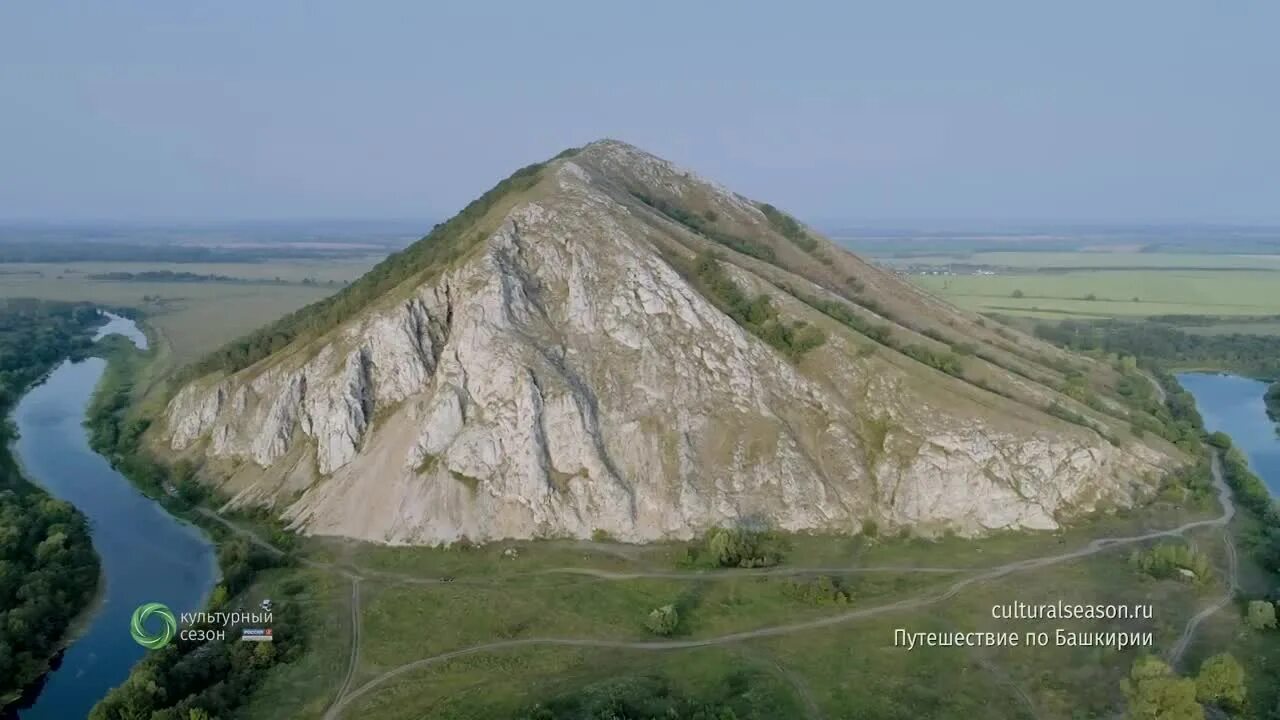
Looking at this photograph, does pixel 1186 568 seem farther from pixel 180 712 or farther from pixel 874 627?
pixel 180 712

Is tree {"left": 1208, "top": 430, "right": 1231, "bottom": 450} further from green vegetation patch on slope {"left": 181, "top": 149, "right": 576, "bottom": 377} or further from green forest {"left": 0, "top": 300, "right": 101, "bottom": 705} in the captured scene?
green forest {"left": 0, "top": 300, "right": 101, "bottom": 705}

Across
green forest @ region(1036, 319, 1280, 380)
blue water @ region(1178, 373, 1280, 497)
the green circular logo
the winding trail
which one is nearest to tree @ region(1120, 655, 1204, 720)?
the winding trail

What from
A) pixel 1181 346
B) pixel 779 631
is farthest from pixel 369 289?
pixel 1181 346

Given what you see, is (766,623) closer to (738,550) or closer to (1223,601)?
(738,550)

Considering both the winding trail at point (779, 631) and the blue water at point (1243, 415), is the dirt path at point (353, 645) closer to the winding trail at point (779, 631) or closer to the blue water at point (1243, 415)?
the winding trail at point (779, 631)

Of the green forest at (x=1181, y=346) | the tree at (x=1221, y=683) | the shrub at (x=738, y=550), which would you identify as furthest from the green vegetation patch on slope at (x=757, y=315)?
the green forest at (x=1181, y=346)

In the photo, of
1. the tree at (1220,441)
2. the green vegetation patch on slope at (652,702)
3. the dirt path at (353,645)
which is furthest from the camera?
the tree at (1220,441)
